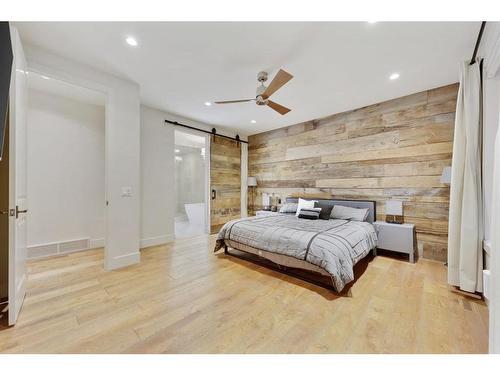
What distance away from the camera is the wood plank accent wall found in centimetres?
294

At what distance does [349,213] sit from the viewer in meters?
3.44

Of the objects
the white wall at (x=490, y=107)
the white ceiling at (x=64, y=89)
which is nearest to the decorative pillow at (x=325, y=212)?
the white wall at (x=490, y=107)

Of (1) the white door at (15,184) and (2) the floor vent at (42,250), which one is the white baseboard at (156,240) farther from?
(1) the white door at (15,184)

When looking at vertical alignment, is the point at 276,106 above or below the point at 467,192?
above

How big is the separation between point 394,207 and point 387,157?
2.79 feet

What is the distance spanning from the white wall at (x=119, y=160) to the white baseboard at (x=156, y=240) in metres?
0.83

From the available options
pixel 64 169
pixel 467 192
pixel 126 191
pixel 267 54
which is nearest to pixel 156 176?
pixel 126 191

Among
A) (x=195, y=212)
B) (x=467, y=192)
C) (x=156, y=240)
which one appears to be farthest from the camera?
(x=195, y=212)

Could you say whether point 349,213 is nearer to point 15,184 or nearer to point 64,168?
point 15,184

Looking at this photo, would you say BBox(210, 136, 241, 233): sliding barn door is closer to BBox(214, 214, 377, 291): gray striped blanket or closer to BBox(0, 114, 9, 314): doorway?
BBox(214, 214, 377, 291): gray striped blanket

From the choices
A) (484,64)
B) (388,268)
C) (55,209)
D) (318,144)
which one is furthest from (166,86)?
(388,268)

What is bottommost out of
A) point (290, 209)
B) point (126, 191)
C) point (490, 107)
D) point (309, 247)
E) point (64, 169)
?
point (309, 247)

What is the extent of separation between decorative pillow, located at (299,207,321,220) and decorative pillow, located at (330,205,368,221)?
1.16 feet

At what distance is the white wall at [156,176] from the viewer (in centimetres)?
365
